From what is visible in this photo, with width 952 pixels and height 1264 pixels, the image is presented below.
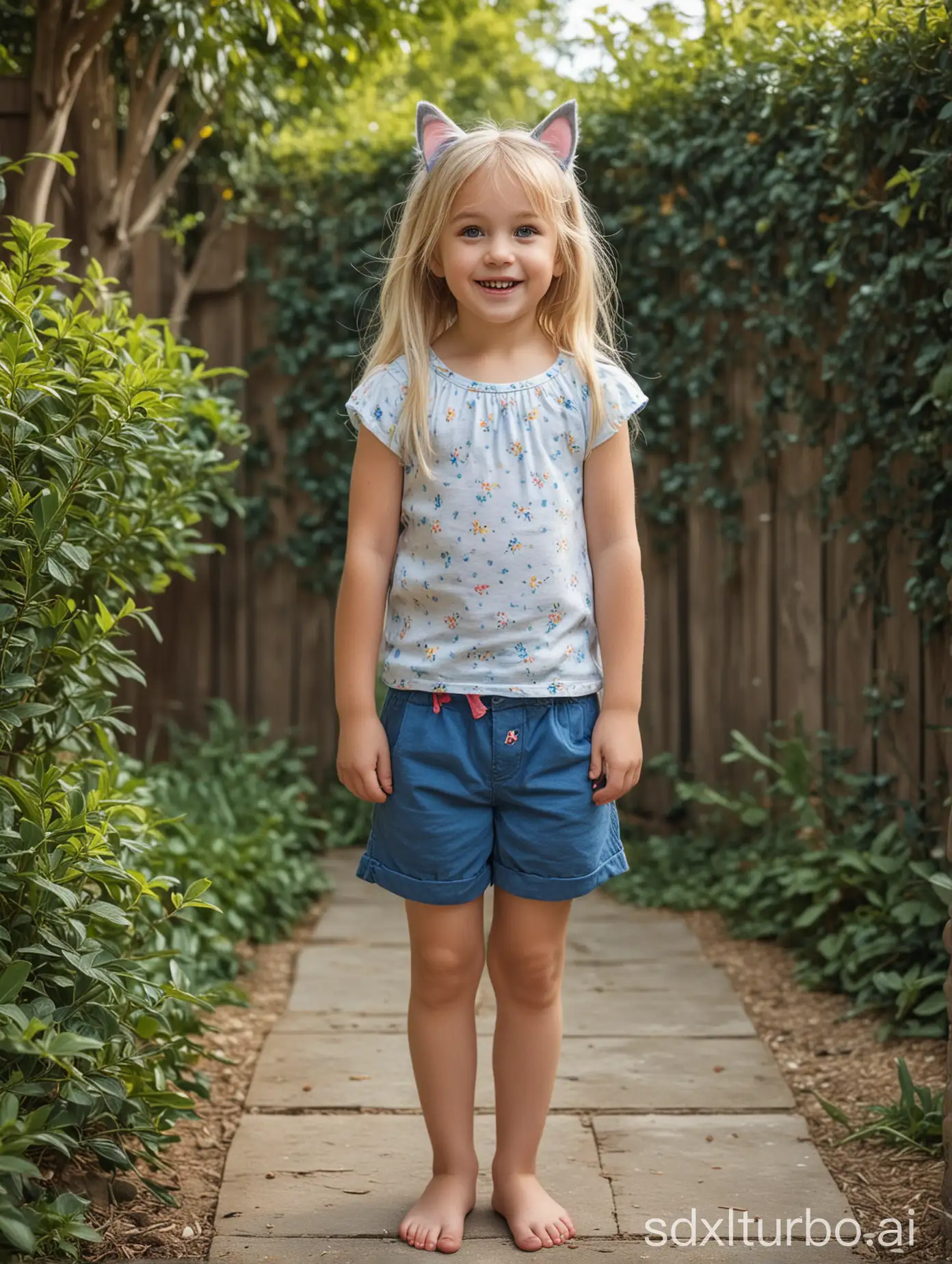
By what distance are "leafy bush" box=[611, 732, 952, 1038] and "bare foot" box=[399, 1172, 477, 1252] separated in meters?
1.22

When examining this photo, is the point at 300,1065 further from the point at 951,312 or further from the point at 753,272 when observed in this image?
the point at 753,272

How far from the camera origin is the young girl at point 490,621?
2.02 meters

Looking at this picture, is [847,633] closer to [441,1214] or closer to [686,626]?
[686,626]

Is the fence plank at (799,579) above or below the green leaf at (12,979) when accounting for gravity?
above

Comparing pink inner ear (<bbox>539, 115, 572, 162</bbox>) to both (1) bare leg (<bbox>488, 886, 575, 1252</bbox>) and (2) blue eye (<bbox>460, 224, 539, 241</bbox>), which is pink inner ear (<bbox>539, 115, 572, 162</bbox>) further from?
(1) bare leg (<bbox>488, 886, 575, 1252</bbox>)

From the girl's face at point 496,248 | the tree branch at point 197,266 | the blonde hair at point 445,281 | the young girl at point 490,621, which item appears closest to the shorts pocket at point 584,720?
the young girl at point 490,621

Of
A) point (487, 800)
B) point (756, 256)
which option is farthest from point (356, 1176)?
point (756, 256)

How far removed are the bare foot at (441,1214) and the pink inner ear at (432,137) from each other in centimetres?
166

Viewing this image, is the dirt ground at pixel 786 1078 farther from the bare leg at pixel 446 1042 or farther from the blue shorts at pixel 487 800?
the blue shorts at pixel 487 800

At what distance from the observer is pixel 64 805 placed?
2021 mm

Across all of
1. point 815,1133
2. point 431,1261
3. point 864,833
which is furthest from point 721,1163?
point 864,833

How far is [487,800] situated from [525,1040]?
43 cm

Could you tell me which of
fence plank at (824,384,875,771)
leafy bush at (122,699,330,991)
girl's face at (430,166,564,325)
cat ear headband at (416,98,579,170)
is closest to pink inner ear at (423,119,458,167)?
cat ear headband at (416,98,579,170)

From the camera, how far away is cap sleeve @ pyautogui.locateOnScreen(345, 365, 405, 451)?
2.05 metres
